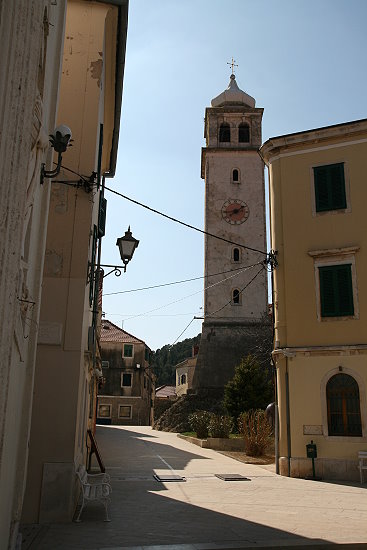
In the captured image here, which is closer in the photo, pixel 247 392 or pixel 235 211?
pixel 247 392

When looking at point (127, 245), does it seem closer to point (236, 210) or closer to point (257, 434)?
point (257, 434)

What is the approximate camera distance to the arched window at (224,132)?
152 ft

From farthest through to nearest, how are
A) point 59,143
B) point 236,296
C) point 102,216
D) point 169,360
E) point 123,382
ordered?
point 169,360 < point 123,382 < point 236,296 < point 102,216 < point 59,143

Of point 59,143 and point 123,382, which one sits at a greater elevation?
point 59,143

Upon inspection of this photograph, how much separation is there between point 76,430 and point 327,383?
29.1 ft

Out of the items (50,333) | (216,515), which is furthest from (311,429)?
(50,333)

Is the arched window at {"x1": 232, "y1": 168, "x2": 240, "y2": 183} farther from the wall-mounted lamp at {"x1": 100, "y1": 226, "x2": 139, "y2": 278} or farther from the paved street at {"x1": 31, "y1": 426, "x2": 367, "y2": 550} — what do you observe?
the wall-mounted lamp at {"x1": 100, "y1": 226, "x2": 139, "y2": 278}

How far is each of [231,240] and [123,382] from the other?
55.9 feet

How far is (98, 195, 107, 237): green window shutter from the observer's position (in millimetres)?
12523

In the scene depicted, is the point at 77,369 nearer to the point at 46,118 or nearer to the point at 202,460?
the point at 46,118

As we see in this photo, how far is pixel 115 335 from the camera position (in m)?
50.7

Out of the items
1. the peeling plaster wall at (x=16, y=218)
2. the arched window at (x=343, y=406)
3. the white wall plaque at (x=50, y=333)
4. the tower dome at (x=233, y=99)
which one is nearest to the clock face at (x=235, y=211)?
the tower dome at (x=233, y=99)

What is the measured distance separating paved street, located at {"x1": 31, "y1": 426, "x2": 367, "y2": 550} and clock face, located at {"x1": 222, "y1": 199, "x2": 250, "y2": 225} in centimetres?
2907

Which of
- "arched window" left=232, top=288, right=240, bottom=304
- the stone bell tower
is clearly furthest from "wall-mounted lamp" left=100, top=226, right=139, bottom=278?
"arched window" left=232, top=288, right=240, bottom=304
